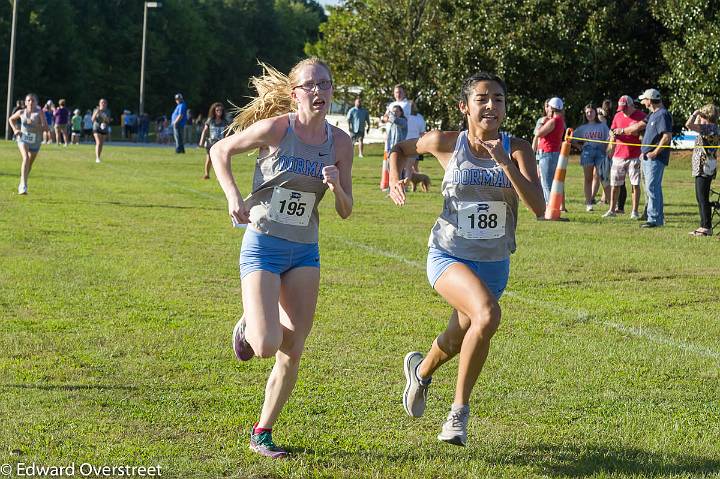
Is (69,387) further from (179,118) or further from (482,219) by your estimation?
(179,118)

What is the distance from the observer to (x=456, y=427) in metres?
5.93

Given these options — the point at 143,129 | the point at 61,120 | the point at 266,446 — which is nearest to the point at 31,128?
the point at 266,446

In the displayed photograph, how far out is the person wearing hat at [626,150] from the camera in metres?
19.0

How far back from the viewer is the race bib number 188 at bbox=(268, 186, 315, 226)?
5.93 metres

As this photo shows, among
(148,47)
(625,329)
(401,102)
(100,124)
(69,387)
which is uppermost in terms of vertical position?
(148,47)

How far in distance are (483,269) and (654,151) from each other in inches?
471

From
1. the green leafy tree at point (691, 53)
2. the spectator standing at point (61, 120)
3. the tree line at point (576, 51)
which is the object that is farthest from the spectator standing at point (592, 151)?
the spectator standing at point (61, 120)

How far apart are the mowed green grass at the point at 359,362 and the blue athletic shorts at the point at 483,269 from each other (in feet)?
2.58

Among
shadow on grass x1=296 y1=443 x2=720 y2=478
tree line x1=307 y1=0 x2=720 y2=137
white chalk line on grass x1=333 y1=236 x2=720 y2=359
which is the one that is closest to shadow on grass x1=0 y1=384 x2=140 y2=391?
shadow on grass x1=296 y1=443 x2=720 y2=478

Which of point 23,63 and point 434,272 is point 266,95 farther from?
point 23,63

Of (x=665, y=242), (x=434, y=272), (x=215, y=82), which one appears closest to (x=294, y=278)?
(x=434, y=272)

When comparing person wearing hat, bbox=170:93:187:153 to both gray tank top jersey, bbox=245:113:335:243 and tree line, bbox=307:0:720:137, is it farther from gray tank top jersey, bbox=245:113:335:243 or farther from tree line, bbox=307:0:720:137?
gray tank top jersey, bbox=245:113:335:243

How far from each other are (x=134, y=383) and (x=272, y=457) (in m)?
1.87

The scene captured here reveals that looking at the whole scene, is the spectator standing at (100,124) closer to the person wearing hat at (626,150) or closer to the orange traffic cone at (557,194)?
the orange traffic cone at (557,194)
